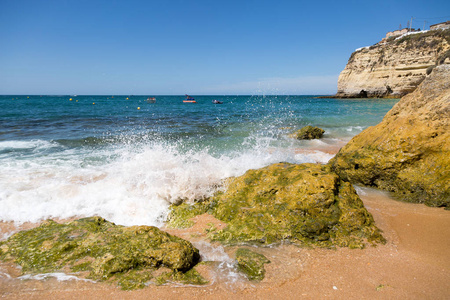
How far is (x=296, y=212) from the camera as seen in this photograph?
379 cm

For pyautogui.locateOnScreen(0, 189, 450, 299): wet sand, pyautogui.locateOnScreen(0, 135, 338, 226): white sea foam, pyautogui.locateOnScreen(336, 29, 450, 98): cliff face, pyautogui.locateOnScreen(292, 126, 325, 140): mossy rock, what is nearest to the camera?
pyautogui.locateOnScreen(0, 189, 450, 299): wet sand

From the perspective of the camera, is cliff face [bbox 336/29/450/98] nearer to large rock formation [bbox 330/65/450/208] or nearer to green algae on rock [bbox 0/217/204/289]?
large rock formation [bbox 330/65/450/208]

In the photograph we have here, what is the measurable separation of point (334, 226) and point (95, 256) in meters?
3.41

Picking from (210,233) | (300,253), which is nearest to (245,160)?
(210,233)

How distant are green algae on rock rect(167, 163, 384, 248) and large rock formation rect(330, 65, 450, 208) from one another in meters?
1.75

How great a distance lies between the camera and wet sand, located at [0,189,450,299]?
8.45 ft

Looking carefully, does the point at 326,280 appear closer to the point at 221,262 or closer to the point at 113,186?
the point at 221,262

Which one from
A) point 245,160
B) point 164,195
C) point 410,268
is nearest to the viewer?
point 410,268

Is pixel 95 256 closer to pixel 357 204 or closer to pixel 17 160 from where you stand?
pixel 357 204

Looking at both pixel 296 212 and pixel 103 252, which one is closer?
pixel 103 252

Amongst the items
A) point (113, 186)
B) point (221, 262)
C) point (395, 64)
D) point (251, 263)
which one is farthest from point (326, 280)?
point (395, 64)

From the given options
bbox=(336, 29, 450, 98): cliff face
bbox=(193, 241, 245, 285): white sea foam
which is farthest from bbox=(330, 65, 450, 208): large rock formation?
bbox=(336, 29, 450, 98): cliff face

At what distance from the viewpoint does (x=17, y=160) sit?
8.21m

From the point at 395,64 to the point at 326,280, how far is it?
5421cm
